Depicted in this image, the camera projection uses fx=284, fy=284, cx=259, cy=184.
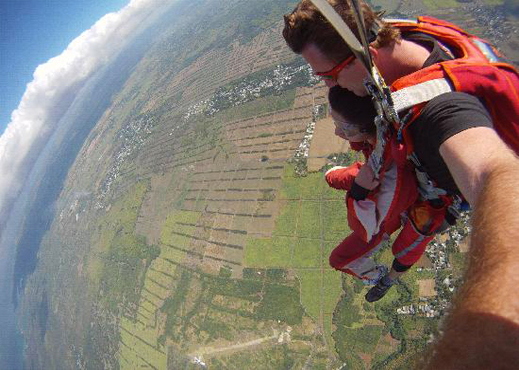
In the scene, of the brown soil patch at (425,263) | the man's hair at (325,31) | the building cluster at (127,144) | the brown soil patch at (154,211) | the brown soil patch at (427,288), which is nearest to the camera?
the man's hair at (325,31)

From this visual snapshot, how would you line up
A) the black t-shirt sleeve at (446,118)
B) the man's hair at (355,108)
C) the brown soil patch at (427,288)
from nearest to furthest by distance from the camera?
the black t-shirt sleeve at (446,118)
the man's hair at (355,108)
the brown soil patch at (427,288)

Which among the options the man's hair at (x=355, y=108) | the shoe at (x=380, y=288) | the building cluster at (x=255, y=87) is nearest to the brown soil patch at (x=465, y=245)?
the man's hair at (x=355, y=108)

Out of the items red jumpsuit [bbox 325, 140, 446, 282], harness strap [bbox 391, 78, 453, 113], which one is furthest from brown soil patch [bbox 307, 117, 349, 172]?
harness strap [bbox 391, 78, 453, 113]

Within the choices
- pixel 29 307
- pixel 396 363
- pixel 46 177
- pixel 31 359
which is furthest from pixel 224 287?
pixel 46 177

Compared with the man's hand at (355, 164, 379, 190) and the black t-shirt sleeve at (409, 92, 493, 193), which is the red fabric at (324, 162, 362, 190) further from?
the black t-shirt sleeve at (409, 92, 493, 193)

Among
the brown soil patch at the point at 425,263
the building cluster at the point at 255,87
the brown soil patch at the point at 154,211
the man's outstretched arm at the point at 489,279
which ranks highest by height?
the man's outstretched arm at the point at 489,279

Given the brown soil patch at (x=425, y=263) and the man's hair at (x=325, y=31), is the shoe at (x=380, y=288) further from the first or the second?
the brown soil patch at (x=425, y=263)
